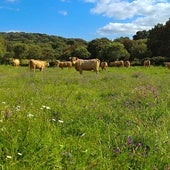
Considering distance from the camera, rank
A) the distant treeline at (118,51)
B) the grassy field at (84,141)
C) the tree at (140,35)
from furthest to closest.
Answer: the tree at (140,35)
the distant treeline at (118,51)
the grassy field at (84,141)

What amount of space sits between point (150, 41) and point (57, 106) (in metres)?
82.4

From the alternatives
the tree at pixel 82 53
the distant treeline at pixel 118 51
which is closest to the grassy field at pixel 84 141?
the distant treeline at pixel 118 51

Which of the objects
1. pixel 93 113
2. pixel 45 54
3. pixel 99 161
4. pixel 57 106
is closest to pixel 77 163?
pixel 99 161

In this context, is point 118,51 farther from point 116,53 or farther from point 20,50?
point 20,50

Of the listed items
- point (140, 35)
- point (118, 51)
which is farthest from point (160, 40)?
point (140, 35)

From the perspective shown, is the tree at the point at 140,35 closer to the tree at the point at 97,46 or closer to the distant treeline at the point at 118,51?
the distant treeline at the point at 118,51

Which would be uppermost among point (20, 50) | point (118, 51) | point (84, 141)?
point (20, 50)

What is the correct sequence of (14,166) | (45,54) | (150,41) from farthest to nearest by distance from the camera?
1. (45,54)
2. (150,41)
3. (14,166)

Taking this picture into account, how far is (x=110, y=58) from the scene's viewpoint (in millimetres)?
99125

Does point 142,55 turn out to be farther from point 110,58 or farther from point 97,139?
point 97,139

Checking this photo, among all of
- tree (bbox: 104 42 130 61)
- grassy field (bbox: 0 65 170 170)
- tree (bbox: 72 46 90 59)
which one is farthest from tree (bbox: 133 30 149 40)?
grassy field (bbox: 0 65 170 170)

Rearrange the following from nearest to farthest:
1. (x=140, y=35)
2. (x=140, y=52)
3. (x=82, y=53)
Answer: (x=140, y=52) < (x=82, y=53) < (x=140, y=35)

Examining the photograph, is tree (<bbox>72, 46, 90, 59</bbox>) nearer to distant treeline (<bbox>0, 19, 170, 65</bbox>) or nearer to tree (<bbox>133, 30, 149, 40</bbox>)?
distant treeline (<bbox>0, 19, 170, 65</bbox>)

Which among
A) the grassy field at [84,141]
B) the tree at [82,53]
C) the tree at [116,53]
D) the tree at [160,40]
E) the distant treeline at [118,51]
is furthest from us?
the tree at [82,53]
